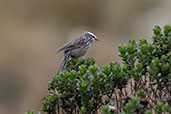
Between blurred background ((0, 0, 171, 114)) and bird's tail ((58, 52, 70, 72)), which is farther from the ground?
blurred background ((0, 0, 171, 114))

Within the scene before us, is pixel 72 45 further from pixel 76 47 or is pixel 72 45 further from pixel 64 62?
pixel 64 62

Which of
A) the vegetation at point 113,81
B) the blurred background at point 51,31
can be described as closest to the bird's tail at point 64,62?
the vegetation at point 113,81

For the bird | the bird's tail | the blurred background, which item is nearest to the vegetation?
the bird's tail

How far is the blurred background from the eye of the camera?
1042 cm

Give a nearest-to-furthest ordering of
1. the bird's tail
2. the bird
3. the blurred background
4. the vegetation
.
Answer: the vegetation
the bird's tail
the bird
the blurred background

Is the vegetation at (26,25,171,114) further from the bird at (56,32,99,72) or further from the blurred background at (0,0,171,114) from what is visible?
the blurred background at (0,0,171,114)

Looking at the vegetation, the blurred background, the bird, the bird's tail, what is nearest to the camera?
the vegetation

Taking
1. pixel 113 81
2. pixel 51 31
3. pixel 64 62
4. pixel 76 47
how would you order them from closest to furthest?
pixel 113 81
pixel 64 62
pixel 76 47
pixel 51 31

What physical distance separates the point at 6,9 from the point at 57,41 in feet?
→ 5.67

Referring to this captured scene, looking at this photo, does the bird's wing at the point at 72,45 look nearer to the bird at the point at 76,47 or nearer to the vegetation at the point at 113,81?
the bird at the point at 76,47

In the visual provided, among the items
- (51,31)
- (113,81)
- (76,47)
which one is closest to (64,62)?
(76,47)

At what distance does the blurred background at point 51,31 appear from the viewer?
10.4 m

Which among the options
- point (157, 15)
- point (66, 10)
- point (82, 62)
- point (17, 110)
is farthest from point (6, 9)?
point (82, 62)

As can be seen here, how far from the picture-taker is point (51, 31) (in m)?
11.5
